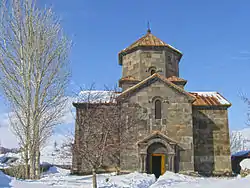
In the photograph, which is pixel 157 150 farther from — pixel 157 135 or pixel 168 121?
pixel 168 121

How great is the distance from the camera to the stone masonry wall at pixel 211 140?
51.0 ft

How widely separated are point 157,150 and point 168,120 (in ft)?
5.56

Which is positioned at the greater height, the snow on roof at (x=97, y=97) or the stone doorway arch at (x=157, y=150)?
the snow on roof at (x=97, y=97)

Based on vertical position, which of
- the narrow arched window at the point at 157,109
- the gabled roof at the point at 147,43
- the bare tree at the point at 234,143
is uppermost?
the gabled roof at the point at 147,43

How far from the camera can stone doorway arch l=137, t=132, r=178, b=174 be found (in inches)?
535

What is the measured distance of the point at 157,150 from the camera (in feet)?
45.6

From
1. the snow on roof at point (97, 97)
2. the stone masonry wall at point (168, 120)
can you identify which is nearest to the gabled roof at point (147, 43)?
the snow on roof at point (97, 97)

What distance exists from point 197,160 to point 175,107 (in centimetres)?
360

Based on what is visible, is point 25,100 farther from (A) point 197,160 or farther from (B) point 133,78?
(A) point 197,160

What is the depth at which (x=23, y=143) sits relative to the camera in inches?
452

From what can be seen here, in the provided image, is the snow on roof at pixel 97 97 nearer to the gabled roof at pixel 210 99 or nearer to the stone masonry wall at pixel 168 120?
the stone masonry wall at pixel 168 120

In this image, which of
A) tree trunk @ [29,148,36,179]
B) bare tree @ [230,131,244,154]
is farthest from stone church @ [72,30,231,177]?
bare tree @ [230,131,244,154]

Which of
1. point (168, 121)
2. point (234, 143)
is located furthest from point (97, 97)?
point (234, 143)

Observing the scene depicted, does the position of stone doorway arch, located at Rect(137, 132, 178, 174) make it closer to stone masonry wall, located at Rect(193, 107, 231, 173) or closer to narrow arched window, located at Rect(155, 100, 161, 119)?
narrow arched window, located at Rect(155, 100, 161, 119)
